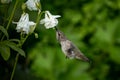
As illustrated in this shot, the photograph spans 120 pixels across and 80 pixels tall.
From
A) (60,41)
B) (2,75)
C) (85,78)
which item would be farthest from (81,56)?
(85,78)

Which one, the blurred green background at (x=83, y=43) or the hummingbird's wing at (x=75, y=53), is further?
the blurred green background at (x=83, y=43)

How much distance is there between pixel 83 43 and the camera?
8.35 ft

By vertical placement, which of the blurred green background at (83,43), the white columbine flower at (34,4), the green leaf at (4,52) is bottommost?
the blurred green background at (83,43)

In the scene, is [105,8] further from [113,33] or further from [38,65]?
[38,65]

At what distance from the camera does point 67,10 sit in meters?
2.72

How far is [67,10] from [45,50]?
1.15 feet

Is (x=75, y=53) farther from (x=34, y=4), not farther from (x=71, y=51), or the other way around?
(x=34, y=4)

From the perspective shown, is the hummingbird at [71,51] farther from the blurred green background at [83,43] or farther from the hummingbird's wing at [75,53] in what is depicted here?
the blurred green background at [83,43]

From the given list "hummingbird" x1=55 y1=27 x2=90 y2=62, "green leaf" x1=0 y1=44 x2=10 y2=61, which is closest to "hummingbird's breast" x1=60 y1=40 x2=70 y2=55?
"hummingbird" x1=55 y1=27 x2=90 y2=62

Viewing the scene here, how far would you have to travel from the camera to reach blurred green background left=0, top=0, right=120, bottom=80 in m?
2.43

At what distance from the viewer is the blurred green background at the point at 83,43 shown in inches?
95.7

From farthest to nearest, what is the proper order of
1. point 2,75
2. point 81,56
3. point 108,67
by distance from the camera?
point 108,67, point 2,75, point 81,56

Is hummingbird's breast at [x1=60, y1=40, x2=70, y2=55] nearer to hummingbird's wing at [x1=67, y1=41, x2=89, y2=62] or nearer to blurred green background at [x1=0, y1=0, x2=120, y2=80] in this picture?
hummingbird's wing at [x1=67, y1=41, x2=89, y2=62]

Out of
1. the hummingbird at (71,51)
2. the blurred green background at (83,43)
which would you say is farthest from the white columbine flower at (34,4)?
the blurred green background at (83,43)
